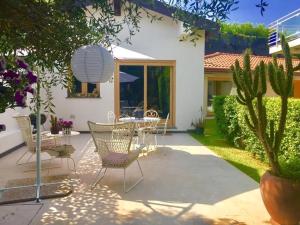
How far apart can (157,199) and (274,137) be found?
226cm

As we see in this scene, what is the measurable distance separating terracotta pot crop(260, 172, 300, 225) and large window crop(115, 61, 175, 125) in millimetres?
10974

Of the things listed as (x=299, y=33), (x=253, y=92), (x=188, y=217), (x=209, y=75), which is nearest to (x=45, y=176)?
(x=188, y=217)

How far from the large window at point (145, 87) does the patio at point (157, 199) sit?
663 cm

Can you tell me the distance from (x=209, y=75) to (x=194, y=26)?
1823 centimetres

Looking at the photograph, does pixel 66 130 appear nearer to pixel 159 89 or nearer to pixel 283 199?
pixel 283 199

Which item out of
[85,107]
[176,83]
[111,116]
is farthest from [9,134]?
[176,83]

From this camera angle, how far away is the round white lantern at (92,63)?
531 cm

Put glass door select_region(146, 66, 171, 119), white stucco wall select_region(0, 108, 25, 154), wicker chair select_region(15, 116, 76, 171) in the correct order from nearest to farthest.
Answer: wicker chair select_region(15, 116, 76, 171) < white stucco wall select_region(0, 108, 25, 154) < glass door select_region(146, 66, 171, 119)

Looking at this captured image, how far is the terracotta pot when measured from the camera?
15.3ft

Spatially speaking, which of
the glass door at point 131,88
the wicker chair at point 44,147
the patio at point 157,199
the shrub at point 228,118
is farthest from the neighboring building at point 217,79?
the wicker chair at point 44,147

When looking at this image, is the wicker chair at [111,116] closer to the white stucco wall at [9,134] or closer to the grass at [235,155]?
Result: the white stucco wall at [9,134]

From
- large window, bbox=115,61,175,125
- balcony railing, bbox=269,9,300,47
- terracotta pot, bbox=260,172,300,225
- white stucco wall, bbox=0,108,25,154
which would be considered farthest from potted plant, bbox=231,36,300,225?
balcony railing, bbox=269,9,300,47

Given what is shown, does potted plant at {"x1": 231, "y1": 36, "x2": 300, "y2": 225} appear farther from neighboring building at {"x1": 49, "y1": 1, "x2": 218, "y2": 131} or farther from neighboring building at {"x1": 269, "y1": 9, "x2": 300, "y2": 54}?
neighboring building at {"x1": 269, "y1": 9, "x2": 300, "y2": 54}

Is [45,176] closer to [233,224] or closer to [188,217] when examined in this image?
[188,217]
